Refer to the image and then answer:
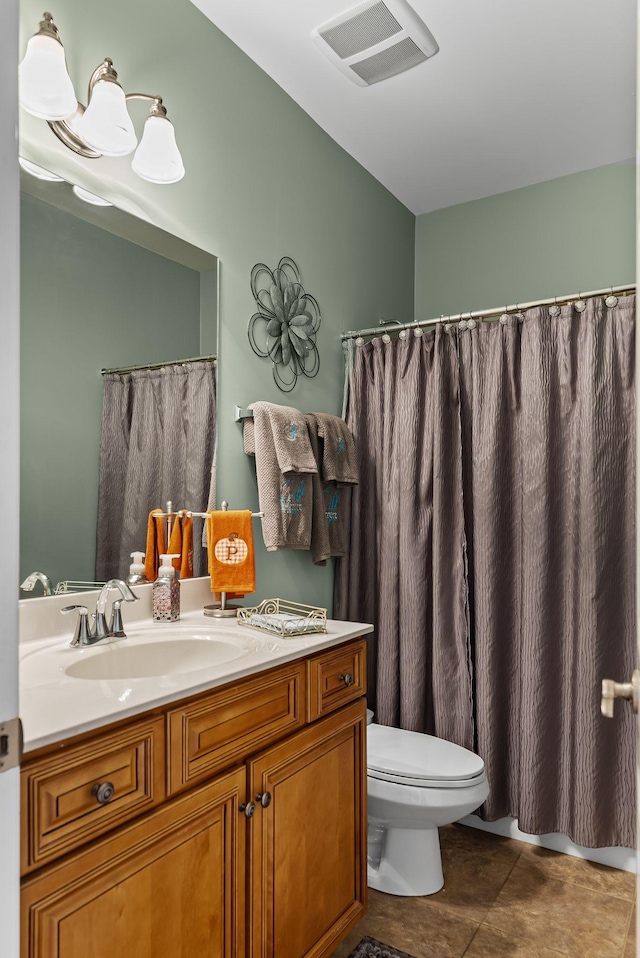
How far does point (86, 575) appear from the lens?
1581 millimetres

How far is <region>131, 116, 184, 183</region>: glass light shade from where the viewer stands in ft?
5.36

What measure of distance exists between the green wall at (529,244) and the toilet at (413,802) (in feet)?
6.58

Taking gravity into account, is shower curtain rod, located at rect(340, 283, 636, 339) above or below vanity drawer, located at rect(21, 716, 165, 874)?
above

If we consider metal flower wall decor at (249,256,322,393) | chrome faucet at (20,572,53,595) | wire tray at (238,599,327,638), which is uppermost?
metal flower wall decor at (249,256,322,393)

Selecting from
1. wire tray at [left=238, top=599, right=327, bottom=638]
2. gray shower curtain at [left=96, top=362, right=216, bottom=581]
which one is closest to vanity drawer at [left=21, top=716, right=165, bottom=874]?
wire tray at [left=238, top=599, right=327, bottom=638]

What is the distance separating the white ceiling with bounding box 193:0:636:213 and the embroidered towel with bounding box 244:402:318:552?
1177 millimetres

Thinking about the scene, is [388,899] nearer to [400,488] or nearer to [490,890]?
[490,890]

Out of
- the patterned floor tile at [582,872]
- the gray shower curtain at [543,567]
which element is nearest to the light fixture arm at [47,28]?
the gray shower curtain at [543,567]

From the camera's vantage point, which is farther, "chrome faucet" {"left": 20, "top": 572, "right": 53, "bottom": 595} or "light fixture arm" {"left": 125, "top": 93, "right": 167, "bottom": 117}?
"light fixture arm" {"left": 125, "top": 93, "right": 167, "bottom": 117}

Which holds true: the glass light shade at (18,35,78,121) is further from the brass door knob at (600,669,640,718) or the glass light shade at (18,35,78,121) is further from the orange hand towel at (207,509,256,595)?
the brass door knob at (600,669,640,718)

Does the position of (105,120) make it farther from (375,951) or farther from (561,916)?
(561,916)

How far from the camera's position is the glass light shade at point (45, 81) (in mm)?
1340

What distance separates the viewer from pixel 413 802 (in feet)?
5.98

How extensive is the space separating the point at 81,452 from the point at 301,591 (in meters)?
1.06
